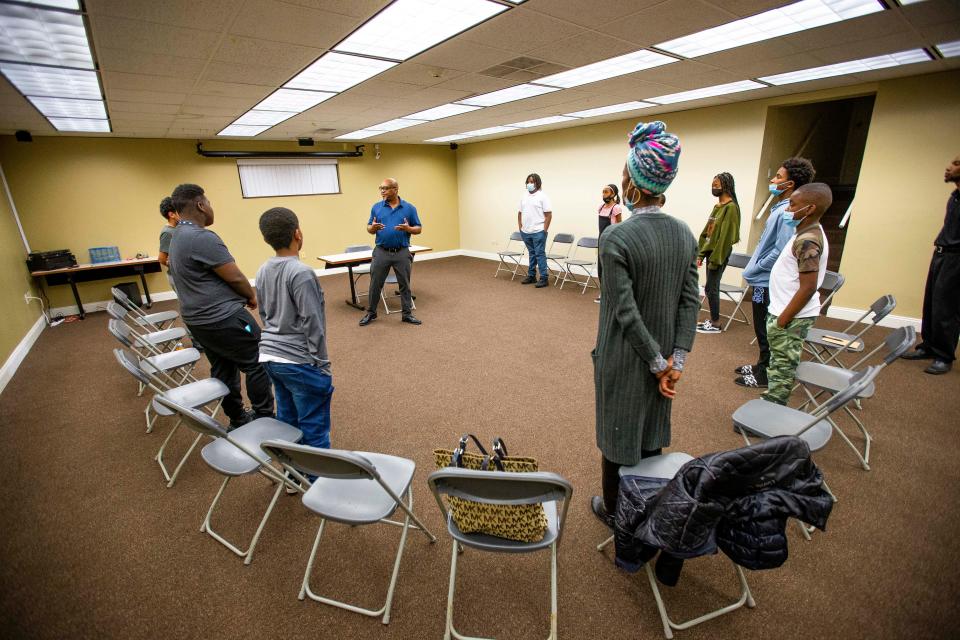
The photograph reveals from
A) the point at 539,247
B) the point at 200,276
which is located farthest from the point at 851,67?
the point at 200,276

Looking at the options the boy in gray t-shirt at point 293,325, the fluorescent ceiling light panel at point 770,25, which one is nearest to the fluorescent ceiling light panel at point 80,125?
the boy in gray t-shirt at point 293,325

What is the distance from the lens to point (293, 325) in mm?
2059

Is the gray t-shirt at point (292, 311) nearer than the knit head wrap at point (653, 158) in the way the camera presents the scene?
No

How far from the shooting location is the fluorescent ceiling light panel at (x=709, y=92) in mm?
4414

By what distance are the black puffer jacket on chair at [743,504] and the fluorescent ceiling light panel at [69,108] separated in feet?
19.1

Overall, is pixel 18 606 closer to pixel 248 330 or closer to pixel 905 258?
pixel 248 330

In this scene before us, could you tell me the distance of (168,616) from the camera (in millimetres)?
1731

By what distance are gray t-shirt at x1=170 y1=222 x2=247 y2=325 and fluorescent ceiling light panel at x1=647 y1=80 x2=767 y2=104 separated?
497cm

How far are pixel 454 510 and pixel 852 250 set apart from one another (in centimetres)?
587

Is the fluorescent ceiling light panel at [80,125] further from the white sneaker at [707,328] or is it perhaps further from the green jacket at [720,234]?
the white sneaker at [707,328]

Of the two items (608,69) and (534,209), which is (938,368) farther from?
(534,209)

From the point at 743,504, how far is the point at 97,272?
27.8 ft

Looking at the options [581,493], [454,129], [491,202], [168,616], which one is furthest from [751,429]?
[491,202]

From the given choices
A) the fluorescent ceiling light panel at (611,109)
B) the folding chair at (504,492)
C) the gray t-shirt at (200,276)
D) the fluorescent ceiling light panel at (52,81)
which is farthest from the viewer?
the fluorescent ceiling light panel at (611,109)
